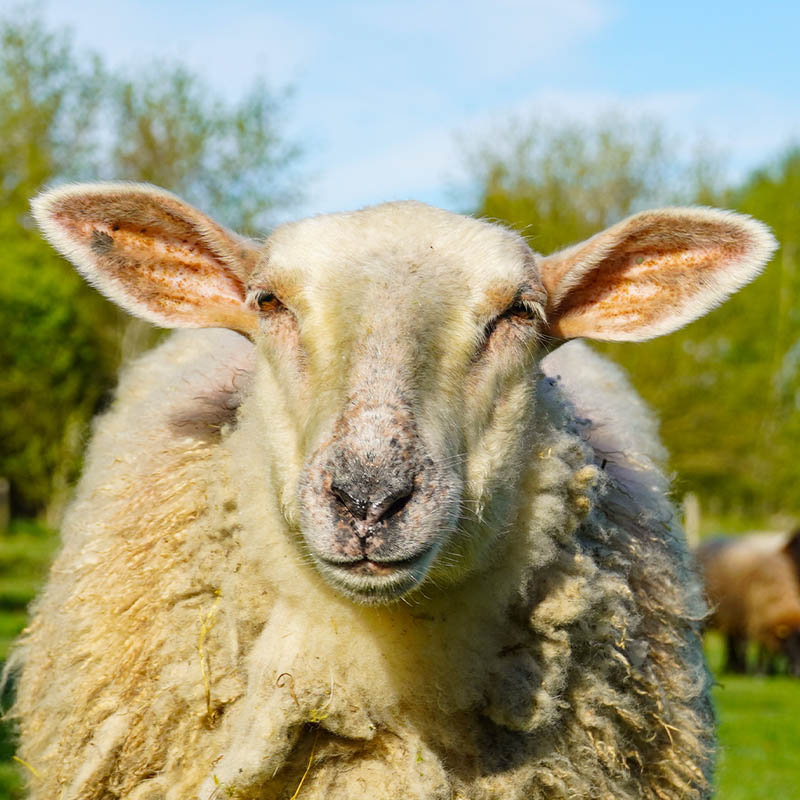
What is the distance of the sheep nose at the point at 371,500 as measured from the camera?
95.4 inches

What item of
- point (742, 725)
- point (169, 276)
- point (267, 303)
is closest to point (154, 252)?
point (169, 276)

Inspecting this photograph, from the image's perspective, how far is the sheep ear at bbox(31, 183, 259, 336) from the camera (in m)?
3.12

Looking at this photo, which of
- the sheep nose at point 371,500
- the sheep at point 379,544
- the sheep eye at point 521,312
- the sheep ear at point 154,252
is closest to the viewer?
the sheep nose at point 371,500

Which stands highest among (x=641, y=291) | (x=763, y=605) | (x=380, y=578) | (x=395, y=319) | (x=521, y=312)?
(x=395, y=319)

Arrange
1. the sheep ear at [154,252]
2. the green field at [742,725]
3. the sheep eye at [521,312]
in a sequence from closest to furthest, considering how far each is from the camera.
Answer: the sheep eye at [521,312] → the sheep ear at [154,252] → the green field at [742,725]

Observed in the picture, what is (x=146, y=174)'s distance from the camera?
2467cm

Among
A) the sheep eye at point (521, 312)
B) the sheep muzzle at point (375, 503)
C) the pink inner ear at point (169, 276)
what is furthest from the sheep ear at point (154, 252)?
the sheep muzzle at point (375, 503)

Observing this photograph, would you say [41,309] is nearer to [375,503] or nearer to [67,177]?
[67,177]

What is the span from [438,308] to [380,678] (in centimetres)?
89

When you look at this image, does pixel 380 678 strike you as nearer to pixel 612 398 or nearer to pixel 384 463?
pixel 384 463

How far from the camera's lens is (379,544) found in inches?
96.2

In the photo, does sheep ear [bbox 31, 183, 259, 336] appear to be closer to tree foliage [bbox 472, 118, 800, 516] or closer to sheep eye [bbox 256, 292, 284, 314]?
sheep eye [bbox 256, 292, 284, 314]

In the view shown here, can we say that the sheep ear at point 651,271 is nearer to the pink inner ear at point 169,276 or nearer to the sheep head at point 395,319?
the sheep head at point 395,319

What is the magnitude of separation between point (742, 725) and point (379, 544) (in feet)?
31.3
